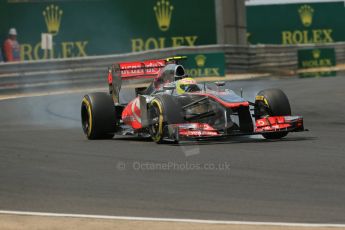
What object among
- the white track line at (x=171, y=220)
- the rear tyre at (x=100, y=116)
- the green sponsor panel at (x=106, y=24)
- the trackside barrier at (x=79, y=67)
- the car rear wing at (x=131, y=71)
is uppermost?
the green sponsor panel at (x=106, y=24)

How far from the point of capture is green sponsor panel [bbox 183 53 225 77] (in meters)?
34.1

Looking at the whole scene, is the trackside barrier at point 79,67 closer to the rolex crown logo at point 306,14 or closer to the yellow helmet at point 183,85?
the rolex crown logo at point 306,14

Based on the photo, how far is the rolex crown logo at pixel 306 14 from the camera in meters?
51.0

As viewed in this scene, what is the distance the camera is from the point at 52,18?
118ft

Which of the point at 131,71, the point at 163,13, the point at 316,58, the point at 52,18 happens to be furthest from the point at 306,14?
the point at 131,71

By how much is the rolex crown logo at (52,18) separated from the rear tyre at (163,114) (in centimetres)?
2350

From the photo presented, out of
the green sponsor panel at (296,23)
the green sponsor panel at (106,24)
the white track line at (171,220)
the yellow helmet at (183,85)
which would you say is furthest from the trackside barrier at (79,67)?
the white track line at (171,220)

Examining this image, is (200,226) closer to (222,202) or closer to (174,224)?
(174,224)

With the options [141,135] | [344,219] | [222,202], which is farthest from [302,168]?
[141,135]

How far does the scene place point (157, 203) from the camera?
8.18 m

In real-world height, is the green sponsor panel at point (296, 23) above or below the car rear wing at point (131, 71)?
above

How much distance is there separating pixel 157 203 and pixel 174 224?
0.98 meters

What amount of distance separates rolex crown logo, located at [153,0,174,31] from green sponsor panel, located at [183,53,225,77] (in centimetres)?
459

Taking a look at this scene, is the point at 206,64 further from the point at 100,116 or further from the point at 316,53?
the point at 100,116
